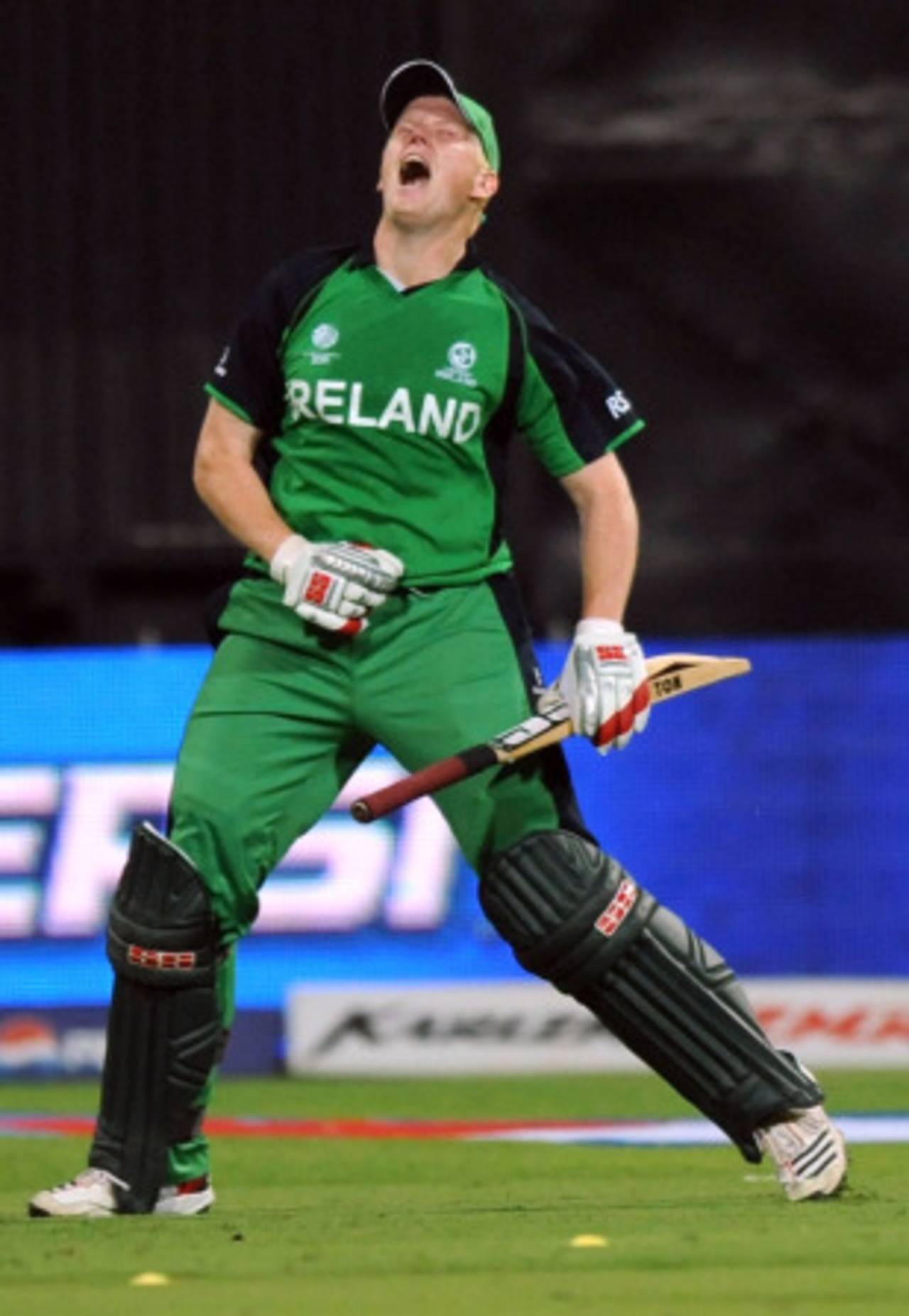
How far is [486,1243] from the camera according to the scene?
5.49 meters

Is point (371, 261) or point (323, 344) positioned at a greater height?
point (371, 261)

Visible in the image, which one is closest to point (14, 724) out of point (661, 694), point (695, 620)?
point (695, 620)

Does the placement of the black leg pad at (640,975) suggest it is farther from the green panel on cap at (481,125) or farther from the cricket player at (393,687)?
the green panel on cap at (481,125)

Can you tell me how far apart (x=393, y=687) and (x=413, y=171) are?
0.91 m

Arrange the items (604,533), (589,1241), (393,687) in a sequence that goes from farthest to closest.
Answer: (604,533)
(393,687)
(589,1241)

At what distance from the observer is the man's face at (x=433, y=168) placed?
643 cm

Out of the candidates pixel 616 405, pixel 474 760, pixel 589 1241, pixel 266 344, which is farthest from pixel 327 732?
pixel 589 1241

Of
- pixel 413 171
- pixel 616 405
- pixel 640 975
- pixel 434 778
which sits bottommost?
pixel 640 975

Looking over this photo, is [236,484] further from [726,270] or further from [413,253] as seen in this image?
[726,270]

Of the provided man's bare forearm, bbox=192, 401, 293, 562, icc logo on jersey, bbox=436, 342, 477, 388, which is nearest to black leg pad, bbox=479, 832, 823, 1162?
man's bare forearm, bbox=192, 401, 293, 562

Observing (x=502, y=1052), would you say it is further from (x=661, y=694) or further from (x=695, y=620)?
(x=661, y=694)

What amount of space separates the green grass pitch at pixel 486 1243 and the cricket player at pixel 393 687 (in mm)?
237

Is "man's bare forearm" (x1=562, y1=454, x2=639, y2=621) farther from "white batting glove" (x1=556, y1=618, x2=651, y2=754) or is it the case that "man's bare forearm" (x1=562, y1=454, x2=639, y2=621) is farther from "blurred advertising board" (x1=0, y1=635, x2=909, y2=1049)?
"blurred advertising board" (x1=0, y1=635, x2=909, y2=1049)

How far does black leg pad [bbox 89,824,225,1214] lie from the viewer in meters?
6.23
